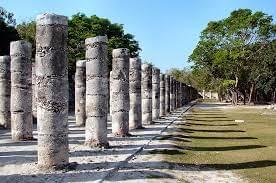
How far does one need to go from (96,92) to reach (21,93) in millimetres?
3257

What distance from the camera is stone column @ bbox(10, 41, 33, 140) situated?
1614cm

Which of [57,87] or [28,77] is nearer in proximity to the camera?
[57,87]

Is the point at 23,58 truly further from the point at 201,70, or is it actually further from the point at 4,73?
the point at 201,70

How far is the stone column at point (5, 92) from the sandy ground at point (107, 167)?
19.4 feet

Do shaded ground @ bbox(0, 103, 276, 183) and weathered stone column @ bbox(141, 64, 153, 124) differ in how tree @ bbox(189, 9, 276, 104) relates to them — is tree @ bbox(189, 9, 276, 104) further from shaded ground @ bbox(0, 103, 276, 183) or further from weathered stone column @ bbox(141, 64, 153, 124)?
shaded ground @ bbox(0, 103, 276, 183)

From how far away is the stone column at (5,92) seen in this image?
20.9 metres

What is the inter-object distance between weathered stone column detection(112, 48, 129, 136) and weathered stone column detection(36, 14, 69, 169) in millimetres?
6662

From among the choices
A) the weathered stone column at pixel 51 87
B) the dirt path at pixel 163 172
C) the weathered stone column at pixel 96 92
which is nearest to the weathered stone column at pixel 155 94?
the weathered stone column at pixel 96 92

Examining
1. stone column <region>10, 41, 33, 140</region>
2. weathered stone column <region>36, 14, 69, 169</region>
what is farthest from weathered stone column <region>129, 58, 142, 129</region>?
weathered stone column <region>36, 14, 69, 169</region>

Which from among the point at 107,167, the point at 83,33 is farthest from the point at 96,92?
the point at 83,33

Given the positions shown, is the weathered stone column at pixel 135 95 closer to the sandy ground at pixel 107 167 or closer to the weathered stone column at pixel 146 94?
the weathered stone column at pixel 146 94

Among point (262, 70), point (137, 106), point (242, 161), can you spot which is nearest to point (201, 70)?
point (262, 70)

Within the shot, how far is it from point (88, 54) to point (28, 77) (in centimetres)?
316

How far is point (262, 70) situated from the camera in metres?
53.5
